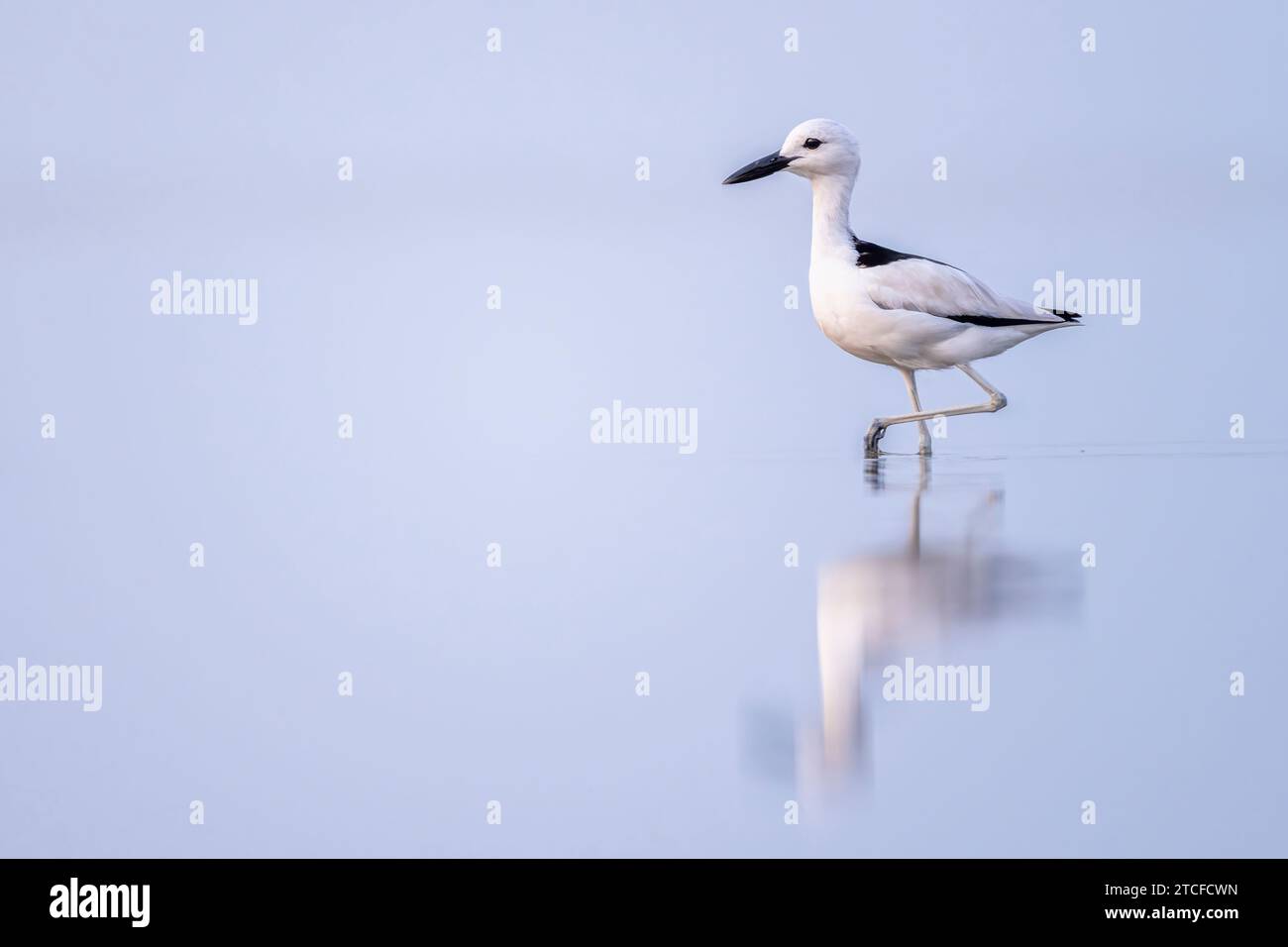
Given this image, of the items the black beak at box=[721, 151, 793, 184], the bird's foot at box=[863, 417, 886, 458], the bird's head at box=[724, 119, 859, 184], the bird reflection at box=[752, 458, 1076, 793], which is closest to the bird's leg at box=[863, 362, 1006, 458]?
the bird's foot at box=[863, 417, 886, 458]

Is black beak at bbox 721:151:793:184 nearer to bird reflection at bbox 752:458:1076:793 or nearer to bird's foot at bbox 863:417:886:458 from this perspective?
bird's foot at bbox 863:417:886:458

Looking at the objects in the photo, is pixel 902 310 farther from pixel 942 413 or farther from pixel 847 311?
pixel 942 413

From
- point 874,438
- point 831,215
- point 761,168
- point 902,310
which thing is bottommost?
point 874,438

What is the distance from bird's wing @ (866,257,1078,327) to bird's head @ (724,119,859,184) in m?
0.89

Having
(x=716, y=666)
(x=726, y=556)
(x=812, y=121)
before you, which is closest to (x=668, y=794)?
(x=716, y=666)

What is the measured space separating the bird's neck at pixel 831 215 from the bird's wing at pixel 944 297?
48cm

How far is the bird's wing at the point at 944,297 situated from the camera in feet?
30.3

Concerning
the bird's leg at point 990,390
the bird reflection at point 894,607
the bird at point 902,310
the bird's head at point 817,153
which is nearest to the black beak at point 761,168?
the bird's head at point 817,153

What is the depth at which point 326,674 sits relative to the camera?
199 inches

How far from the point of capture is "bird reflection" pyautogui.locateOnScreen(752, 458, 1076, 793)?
4296 mm

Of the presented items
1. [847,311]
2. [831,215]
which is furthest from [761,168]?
[847,311]

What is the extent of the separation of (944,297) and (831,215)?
102 centimetres

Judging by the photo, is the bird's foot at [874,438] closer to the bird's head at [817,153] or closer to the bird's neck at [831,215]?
the bird's neck at [831,215]

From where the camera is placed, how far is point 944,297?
30.5 ft
